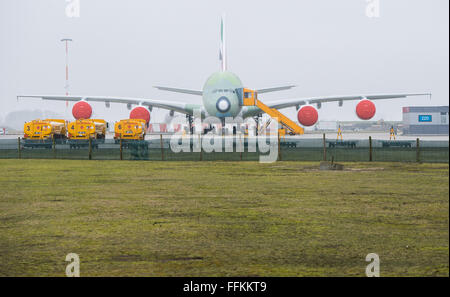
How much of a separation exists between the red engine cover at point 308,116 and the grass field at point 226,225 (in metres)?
30.0

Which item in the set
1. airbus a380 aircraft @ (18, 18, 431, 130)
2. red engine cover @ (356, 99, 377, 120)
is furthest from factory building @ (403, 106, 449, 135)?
red engine cover @ (356, 99, 377, 120)

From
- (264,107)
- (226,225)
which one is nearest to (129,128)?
(264,107)

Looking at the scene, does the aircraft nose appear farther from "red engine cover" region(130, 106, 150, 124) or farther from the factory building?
the factory building

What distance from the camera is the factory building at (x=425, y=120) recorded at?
2640 inches

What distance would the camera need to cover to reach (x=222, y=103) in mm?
45594

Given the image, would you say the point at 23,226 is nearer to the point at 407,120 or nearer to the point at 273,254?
the point at 273,254

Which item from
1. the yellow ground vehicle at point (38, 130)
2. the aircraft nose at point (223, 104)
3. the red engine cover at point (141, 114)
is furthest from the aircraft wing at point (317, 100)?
the yellow ground vehicle at point (38, 130)

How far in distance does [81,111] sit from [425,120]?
134ft

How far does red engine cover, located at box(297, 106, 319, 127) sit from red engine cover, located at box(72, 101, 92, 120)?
61.4ft

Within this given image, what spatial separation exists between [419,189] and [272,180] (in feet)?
15.3

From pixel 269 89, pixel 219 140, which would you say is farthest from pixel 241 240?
pixel 269 89

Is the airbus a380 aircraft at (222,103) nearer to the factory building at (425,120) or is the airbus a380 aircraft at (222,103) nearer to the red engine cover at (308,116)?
the red engine cover at (308,116)

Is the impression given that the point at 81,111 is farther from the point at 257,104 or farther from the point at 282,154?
the point at 282,154

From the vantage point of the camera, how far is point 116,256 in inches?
301
